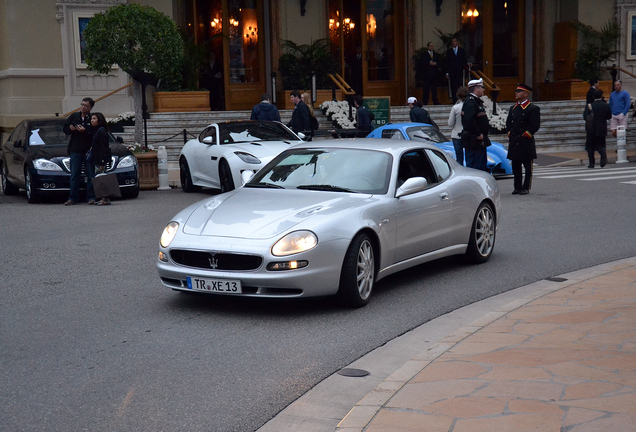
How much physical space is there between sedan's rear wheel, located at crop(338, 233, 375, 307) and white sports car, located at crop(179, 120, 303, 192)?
24.3 ft

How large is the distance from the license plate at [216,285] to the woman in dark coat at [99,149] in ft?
26.3

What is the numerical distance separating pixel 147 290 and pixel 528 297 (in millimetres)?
3351

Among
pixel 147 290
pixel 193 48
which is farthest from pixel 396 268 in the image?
pixel 193 48

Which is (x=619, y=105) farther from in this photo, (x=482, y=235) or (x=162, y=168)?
(x=482, y=235)

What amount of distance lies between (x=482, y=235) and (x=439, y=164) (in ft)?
3.11

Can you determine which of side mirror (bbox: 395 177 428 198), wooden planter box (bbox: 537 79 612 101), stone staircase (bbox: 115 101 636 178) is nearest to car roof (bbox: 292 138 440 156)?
side mirror (bbox: 395 177 428 198)

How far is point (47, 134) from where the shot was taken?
15.7 meters

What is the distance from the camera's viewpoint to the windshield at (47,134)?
15.5 meters

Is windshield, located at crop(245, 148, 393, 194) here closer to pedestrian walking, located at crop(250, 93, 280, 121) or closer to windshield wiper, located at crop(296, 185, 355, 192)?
windshield wiper, located at crop(296, 185, 355, 192)

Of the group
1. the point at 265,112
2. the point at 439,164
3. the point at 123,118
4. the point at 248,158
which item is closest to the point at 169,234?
the point at 439,164

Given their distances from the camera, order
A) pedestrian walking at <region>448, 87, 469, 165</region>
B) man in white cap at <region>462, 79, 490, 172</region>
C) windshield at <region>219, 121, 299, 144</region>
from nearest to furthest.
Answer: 1. man in white cap at <region>462, 79, 490, 172</region>
2. pedestrian walking at <region>448, 87, 469, 165</region>
3. windshield at <region>219, 121, 299, 144</region>

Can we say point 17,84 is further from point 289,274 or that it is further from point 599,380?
point 599,380

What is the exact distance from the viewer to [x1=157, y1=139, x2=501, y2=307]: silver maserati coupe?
6.37 m

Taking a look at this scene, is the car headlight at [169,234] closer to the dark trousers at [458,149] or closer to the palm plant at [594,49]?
the dark trousers at [458,149]
